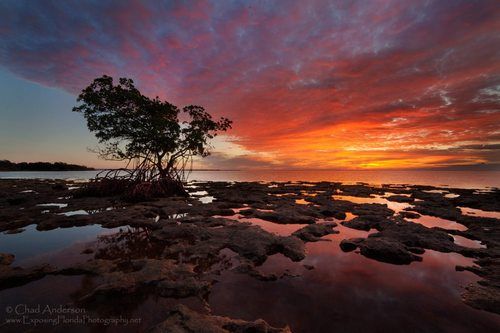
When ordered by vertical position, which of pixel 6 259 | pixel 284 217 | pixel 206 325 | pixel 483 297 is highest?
pixel 284 217

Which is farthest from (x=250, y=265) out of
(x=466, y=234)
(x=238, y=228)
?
(x=466, y=234)

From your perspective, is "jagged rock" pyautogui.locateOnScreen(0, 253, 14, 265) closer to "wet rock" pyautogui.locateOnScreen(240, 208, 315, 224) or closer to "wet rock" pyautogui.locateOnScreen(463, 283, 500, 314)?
"wet rock" pyautogui.locateOnScreen(240, 208, 315, 224)

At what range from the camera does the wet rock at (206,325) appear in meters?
3.84

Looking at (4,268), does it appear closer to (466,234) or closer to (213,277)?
(213,277)

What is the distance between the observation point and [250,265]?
6758 millimetres

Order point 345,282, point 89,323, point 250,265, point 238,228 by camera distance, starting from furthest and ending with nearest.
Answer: point 238,228 < point 250,265 < point 345,282 < point 89,323

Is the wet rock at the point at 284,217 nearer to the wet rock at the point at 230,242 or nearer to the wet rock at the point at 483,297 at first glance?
the wet rock at the point at 230,242

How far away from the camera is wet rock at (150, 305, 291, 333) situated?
3.84m

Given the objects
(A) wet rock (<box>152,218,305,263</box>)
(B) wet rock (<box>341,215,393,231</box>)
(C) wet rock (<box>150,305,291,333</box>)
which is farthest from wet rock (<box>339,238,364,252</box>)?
(C) wet rock (<box>150,305,291,333</box>)

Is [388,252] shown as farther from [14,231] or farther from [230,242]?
[14,231]

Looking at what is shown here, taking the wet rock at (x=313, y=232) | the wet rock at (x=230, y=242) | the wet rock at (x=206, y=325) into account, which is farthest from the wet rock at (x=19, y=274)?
the wet rock at (x=313, y=232)

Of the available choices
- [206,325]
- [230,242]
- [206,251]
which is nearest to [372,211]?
[230,242]

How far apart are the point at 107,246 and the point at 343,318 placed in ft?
25.2

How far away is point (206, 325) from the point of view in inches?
156
